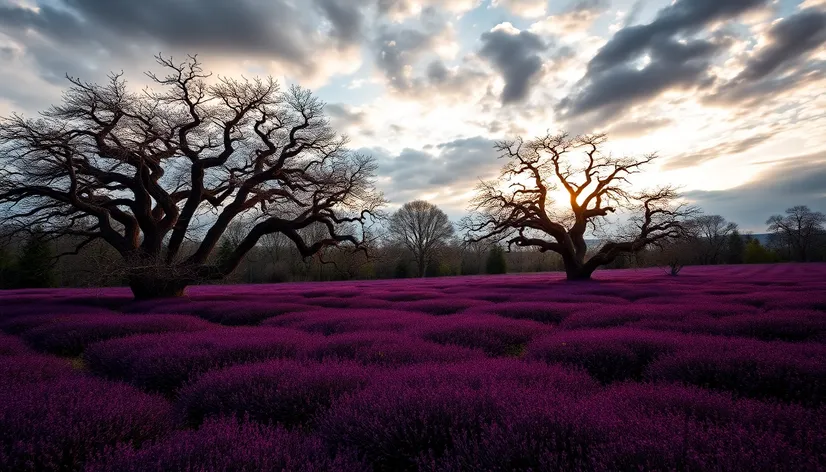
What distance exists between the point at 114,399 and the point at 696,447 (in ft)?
12.4

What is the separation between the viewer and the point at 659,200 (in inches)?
800

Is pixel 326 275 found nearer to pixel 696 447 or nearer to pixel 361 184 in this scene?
pixel 361 184

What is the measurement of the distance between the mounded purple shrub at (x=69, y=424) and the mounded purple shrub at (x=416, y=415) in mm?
1353

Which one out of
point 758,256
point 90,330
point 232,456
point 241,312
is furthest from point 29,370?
Answer: point 758,256

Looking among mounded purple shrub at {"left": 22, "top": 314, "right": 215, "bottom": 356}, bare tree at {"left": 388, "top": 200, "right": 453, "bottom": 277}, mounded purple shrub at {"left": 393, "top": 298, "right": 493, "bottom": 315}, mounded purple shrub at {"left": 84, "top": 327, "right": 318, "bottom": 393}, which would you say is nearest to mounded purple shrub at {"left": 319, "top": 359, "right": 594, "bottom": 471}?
mounded purple shrub at {"left": 84, "top": 327, "right": 318, "bottom": 393}

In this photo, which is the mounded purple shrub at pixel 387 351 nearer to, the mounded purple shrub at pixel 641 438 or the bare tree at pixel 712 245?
the mounded purple shrub at pixel 641 438

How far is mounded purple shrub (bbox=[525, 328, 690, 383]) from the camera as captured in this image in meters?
4.36

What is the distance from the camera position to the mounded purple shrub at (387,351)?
4434 millimetres

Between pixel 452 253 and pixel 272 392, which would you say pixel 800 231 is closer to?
pixel 452 253

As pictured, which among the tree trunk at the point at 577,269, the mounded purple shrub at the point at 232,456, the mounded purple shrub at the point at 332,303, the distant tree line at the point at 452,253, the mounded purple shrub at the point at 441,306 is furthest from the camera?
the distant tree line at the point at 452,253

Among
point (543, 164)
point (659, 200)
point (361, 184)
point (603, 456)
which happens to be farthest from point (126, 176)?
point (659, 200)

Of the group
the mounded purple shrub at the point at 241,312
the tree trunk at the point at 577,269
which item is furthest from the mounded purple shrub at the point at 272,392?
the tree trunk at the point at 577,269

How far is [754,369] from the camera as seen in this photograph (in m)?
3.52

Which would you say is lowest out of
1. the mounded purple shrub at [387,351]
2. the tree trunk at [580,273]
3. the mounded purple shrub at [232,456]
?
the mounded purple shrub at [387,351]
